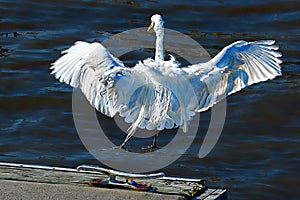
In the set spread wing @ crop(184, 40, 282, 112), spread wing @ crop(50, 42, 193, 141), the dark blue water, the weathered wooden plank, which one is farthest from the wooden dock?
the dark blue water

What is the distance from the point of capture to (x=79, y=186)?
578 centimetres

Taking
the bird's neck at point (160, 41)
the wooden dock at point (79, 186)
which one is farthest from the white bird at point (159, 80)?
the wooden dock at point (79, 186)

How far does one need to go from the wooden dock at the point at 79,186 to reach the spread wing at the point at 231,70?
4.39 feet

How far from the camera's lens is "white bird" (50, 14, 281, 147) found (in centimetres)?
703

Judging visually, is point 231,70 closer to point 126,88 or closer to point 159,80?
point 159,80

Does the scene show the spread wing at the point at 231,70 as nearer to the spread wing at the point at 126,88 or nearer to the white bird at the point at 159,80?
the white bird at the point at 159,80

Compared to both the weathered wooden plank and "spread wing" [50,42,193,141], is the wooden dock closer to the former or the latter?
the weathered wooden plank

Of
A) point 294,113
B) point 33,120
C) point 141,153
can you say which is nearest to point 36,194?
point 141,153

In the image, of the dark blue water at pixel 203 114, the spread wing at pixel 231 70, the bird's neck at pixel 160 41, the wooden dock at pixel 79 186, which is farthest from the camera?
the dark blue water at pixel 203 114

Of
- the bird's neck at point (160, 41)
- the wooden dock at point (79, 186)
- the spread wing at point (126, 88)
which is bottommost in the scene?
the wooden dock at point (79, 186)

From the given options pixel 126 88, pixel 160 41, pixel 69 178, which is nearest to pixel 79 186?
pixel 69 178

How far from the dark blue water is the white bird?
166 cm

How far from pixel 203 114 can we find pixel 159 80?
3403 mm

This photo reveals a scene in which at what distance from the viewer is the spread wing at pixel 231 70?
721 centimetres
